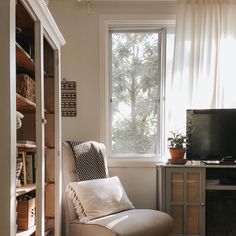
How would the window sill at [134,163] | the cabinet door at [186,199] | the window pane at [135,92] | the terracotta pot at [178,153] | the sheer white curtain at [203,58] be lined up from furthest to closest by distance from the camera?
the window pane at [135,92]
the window sill at [134,163]
the sheer white curtain at [203,58]
the terracotta pot at [178,153]
the cabinet door at [186,199]

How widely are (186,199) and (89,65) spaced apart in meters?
1.61

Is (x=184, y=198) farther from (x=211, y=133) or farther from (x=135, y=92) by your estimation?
(x=135, y=92)

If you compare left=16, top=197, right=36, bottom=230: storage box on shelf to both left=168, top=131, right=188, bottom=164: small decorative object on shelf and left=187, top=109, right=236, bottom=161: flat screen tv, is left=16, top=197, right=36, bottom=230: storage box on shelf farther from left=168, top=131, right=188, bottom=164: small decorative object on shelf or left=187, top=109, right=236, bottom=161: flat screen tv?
left=187, top=109, right=236, bottom=161: flat screen tv

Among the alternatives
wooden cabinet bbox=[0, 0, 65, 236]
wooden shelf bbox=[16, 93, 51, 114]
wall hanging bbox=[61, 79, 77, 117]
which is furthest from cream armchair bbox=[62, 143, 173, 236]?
wooden shelf bbox=[16, 93, 51, 114]

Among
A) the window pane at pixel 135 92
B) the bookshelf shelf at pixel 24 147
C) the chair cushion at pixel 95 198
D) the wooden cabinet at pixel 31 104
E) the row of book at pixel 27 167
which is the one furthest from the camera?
the window pane at pixel 135 92

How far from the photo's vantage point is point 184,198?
310 centimetres

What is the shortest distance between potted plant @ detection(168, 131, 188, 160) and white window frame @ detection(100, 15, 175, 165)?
307 millimetres

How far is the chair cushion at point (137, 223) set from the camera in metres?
2.49

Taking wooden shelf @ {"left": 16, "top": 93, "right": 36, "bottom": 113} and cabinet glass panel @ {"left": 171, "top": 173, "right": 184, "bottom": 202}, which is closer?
wooden shelf @ {"left": 16, "top": 93, "right": 36, "bottom": 113}

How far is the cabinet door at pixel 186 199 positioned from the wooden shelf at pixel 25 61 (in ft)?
5.00

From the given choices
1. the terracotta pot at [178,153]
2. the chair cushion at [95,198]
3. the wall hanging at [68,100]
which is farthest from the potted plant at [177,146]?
the wall hanging at [68,100]

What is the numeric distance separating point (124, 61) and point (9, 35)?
223 centimetres

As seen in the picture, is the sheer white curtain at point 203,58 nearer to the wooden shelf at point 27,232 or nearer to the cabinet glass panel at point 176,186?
the cabinet glass panel at point 176,186

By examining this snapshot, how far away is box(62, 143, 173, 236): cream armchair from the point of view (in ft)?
8.23
